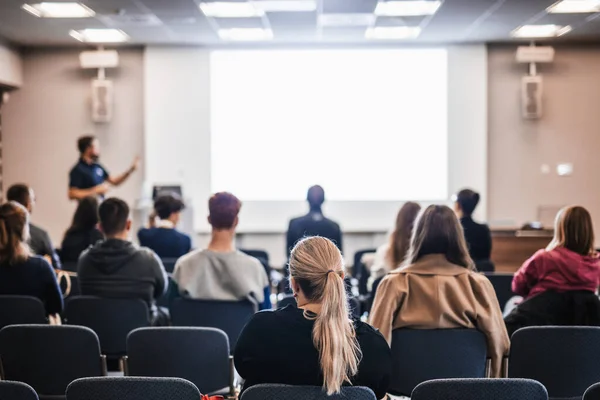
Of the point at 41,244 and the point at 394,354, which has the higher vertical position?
the point at 41,244

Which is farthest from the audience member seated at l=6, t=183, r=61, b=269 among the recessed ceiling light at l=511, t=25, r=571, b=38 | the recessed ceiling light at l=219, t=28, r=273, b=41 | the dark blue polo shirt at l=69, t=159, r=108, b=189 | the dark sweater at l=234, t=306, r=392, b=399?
the recessed ceiling light at l=511, t=25, r=571, b=38

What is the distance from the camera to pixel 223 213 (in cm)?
425

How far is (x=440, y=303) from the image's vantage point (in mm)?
3365

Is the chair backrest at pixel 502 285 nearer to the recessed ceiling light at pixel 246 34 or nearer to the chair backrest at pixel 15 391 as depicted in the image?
the chair backrest at pixel 15 391

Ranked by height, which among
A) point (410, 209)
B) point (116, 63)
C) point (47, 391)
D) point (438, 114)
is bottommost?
point (47, 391)

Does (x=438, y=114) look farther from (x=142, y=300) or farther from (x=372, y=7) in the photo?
(x=142, y=300)

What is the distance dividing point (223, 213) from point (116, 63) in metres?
6.16

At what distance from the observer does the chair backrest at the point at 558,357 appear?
313 centimetres

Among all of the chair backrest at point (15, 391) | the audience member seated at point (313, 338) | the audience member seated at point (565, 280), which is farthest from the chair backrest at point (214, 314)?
the chair backrest at point (15, 391)

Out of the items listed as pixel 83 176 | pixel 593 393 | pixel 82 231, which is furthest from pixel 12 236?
pixel 83 176

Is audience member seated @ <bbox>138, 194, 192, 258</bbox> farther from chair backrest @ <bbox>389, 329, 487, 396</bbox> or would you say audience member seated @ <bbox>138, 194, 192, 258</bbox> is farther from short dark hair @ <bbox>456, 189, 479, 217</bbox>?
chair backrest @ <bbox>389, 329, 487, 396</bbox>

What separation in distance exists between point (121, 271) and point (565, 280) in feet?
7.66

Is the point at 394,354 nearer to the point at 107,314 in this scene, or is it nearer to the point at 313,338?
the point at 313,338

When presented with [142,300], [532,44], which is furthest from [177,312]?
[532,44]
